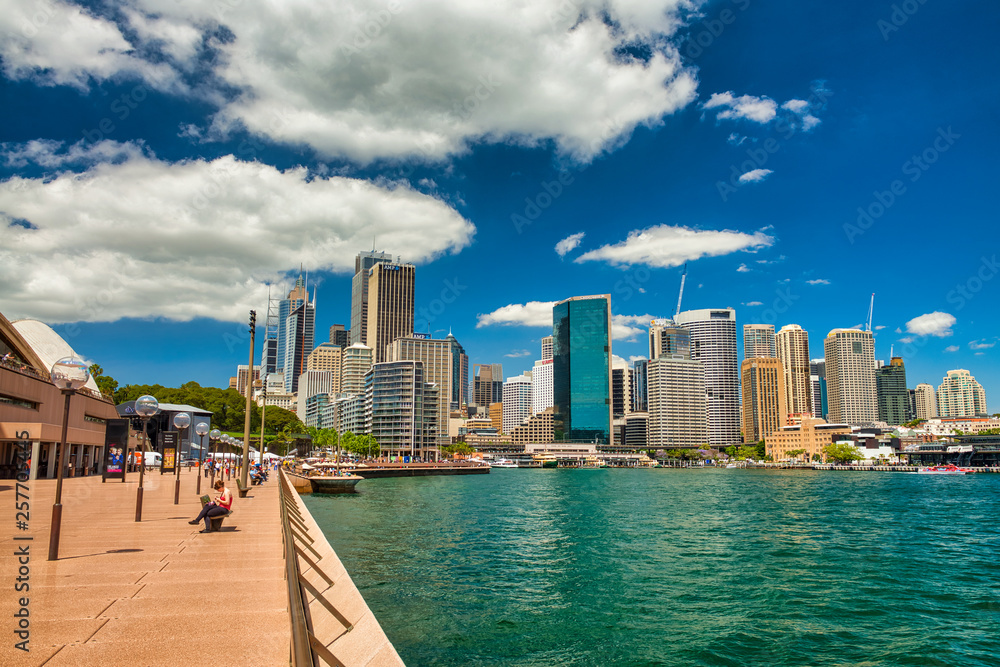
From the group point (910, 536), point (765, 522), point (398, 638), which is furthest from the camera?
point (765, 522)

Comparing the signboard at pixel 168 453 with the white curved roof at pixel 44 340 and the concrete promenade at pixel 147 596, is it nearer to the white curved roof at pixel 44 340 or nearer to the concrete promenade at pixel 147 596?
the white curved roof at pixel 44 340

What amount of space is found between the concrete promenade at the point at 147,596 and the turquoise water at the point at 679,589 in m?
5.80

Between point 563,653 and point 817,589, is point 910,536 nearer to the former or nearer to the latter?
point 817,589

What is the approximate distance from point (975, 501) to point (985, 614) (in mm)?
65380

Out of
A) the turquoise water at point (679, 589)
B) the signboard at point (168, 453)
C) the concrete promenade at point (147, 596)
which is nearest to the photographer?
the concrete promenade at point (147, 596)

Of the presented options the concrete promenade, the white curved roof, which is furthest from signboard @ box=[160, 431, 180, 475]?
the concrete promenade

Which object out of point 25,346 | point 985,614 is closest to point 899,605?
point 985,614

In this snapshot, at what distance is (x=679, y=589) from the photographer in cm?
2436

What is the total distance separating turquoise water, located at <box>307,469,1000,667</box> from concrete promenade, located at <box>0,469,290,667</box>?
580 cm

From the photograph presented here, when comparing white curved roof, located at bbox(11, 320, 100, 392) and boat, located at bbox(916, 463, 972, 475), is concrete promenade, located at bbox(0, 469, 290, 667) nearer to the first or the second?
white curved roof, located at bbox(11, 320, 100, 392)

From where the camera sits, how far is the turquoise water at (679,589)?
17391mm

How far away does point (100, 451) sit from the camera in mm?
60906

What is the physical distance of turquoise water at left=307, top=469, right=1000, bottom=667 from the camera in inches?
685

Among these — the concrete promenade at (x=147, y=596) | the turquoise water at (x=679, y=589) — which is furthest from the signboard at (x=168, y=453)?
the concrete promenade at (x=147, y=596)
